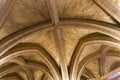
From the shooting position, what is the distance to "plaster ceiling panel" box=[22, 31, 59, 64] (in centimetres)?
1186

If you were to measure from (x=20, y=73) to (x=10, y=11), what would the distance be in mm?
6654

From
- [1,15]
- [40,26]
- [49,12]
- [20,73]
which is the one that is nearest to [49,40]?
[40,26]

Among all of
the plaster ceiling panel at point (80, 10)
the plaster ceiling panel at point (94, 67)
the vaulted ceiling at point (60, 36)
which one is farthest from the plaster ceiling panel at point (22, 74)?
the plaster ceiling panel at point (80, 10)

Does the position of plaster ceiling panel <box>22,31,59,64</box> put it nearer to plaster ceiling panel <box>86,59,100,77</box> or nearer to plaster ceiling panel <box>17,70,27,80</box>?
plaster ceiling panel <box>86,59,100,77</box>

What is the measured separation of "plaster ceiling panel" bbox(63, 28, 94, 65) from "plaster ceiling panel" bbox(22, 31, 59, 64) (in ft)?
2.15

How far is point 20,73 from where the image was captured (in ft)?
51.0

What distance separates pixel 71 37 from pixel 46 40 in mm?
1402

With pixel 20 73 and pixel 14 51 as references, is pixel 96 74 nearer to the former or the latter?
pixel 20 73

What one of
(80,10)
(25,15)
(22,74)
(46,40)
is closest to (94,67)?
(46,40)

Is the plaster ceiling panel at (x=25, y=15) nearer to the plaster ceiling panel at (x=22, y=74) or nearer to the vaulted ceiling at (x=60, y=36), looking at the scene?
the vaulted ceiling at (x=60, y=36)

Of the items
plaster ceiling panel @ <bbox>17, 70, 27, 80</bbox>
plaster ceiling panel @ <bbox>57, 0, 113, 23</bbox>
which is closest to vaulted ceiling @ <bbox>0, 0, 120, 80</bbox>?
plaster ceiling panel @ <bbox>57, 0, 113, 23</bbox>

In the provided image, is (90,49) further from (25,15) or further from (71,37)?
(25,15)

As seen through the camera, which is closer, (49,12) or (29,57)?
(49,12)

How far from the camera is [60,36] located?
457 inches
